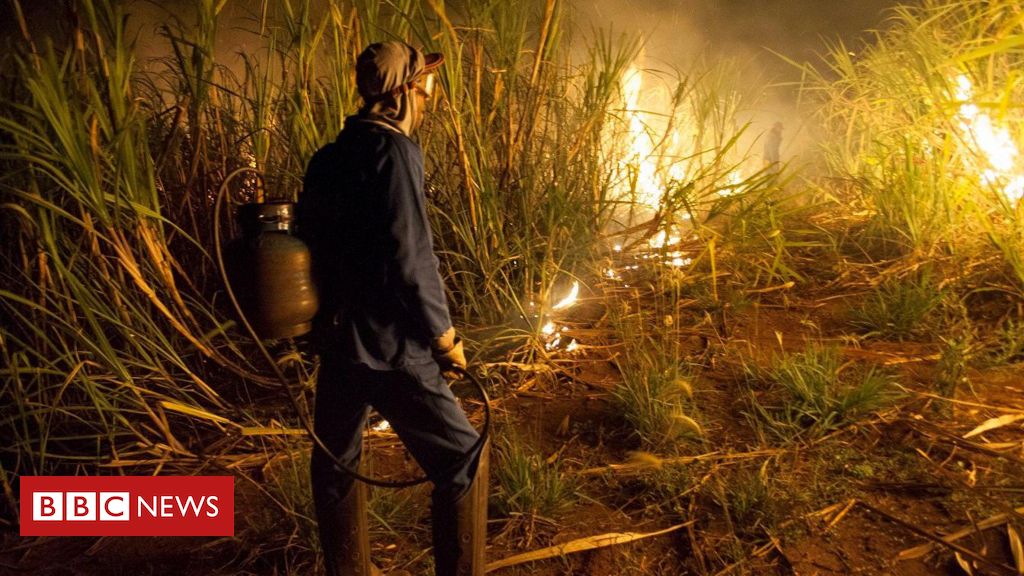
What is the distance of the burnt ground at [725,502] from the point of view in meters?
1.74

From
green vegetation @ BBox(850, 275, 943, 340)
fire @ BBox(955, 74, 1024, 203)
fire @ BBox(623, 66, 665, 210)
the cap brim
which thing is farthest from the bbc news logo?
fire @ BBox(955, 74, 1024, 203)

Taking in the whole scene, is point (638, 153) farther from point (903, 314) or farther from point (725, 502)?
point (725, 502)

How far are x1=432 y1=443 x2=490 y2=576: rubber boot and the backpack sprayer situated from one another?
59 cm

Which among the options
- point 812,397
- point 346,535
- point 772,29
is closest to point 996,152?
point 812,397

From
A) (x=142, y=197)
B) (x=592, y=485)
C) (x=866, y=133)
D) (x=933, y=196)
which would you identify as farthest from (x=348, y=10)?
(x=866, y=133)

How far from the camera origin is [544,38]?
2852 millimetres

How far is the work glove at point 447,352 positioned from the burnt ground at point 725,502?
28.0 inches

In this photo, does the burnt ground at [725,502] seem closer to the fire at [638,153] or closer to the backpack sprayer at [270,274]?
the backpack sprayer at [270,274]

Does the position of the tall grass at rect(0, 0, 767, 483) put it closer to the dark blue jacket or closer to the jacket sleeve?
the dark blue jacket

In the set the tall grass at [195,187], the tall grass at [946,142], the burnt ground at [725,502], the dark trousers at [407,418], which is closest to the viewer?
the dark trousers at [407,418]

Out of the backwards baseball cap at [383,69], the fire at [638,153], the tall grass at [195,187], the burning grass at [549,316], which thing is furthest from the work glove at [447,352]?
the fire at [638,153]

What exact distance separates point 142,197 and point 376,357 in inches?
51.9

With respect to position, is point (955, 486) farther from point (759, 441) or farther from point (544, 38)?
point (544, 38)

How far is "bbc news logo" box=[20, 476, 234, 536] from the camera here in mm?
2070
